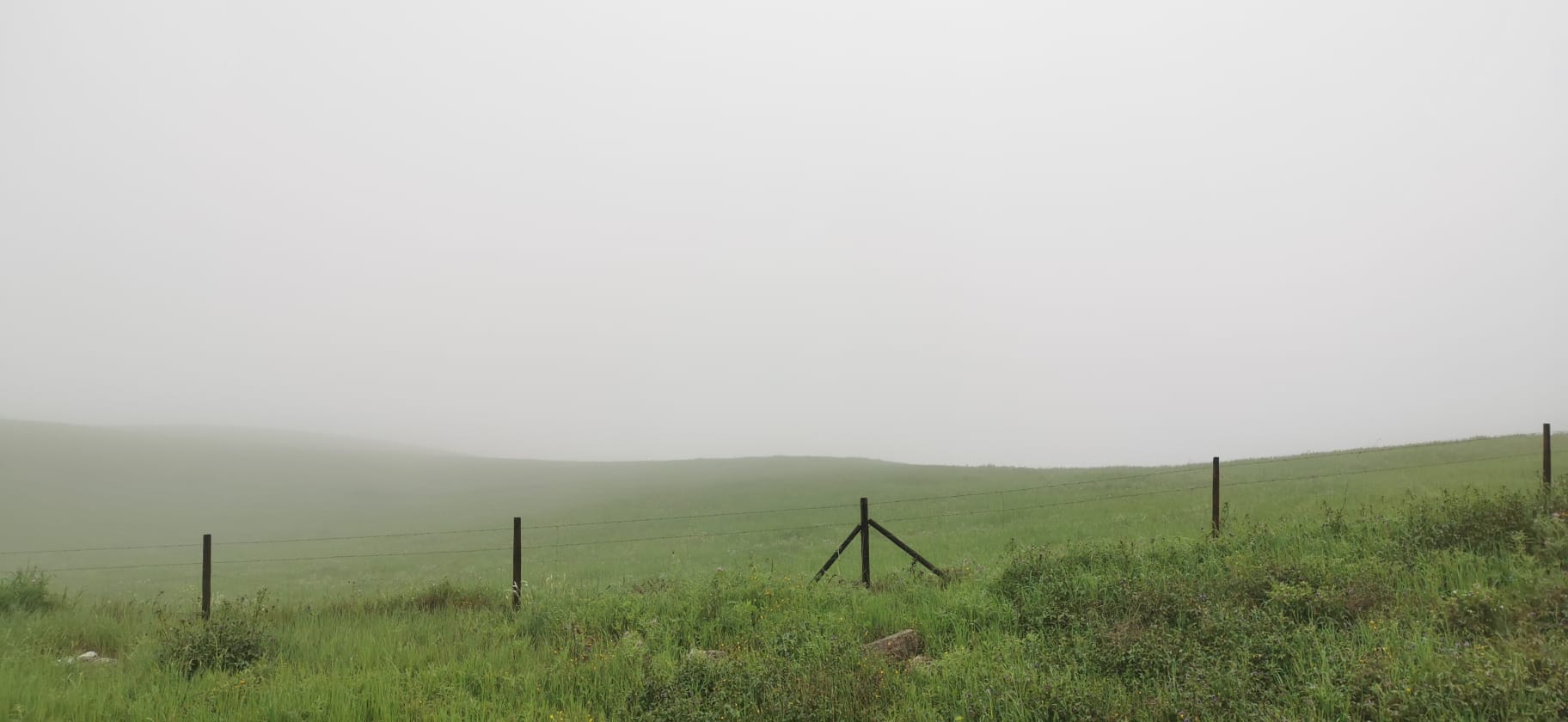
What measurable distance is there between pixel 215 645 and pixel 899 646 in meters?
9.46

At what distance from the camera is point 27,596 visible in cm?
1280

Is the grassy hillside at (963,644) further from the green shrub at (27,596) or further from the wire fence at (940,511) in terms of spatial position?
the wire fence at (940,511)

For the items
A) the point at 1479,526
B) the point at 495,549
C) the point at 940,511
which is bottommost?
the point at 495,549

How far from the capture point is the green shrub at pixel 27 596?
12453 mm

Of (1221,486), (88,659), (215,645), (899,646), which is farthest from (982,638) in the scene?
(1221,486)

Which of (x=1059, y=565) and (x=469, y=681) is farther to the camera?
(x=1059, y=565)

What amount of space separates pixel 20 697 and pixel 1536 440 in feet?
174

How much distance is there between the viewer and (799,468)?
6850 centimetres

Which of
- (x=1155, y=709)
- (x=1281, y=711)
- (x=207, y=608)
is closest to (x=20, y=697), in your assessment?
(x=207, y=608)

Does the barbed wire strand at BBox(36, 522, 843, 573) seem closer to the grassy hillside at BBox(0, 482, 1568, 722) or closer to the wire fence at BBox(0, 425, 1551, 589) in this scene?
the wire fence at BBox(0, 425, 1551, 589)

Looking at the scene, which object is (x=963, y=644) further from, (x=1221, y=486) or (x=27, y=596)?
(x=1221, y=486)

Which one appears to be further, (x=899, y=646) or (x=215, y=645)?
(x=215, y=645)

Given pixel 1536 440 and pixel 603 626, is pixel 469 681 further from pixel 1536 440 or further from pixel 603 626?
pixel 1536 440

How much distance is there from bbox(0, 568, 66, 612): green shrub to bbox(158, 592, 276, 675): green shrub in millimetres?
5278
